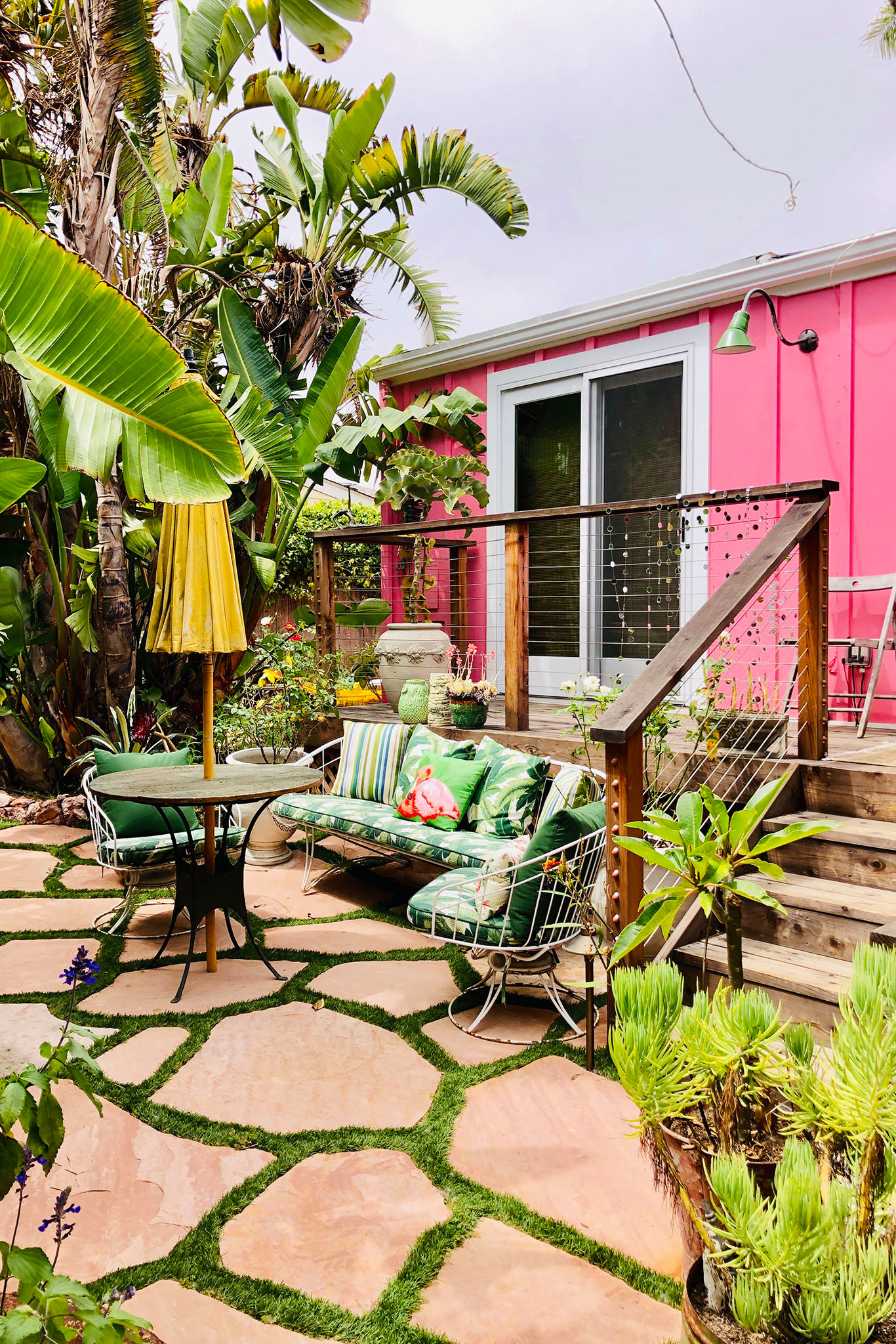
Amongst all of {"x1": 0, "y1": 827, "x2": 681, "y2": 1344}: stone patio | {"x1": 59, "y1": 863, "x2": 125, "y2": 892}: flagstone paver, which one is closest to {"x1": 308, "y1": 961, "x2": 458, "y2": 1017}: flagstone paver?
{"x1": 0, "y1": 827, "x2": 681, "y2": 1344}: stone patio

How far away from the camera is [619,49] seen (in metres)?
4.58

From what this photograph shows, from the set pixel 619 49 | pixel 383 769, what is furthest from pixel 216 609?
pixel 619 49

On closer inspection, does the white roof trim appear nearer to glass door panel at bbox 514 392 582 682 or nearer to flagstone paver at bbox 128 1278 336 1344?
glass door panel at bbox 514 392 582 682

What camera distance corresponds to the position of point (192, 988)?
3.73 metres

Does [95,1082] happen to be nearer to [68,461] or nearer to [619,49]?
[68,461]

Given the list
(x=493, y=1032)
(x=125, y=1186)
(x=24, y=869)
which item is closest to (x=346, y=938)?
(x=493, y=1032)

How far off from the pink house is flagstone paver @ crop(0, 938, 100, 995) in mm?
4347

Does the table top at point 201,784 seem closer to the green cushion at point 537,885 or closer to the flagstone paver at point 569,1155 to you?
the green cushion at point 537,885

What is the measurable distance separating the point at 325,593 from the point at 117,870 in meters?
3.24

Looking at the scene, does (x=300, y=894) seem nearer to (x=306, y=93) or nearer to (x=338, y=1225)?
(x=338, y=1225)

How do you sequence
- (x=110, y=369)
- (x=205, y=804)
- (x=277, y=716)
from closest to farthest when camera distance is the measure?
(x=110, y=369), (x=205, y=804), (x=277, y=716)

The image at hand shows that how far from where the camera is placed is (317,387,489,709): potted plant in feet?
22.0

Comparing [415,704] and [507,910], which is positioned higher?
[415,704]

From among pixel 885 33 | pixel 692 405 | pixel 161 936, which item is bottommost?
pixel 161 936
